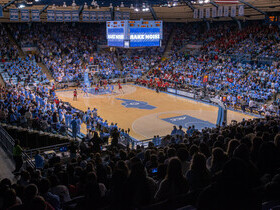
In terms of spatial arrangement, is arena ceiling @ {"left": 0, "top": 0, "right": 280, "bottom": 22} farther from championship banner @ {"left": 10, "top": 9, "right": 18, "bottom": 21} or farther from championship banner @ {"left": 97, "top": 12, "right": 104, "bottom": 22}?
championship banner @ {"left": 97, "top": 12, "right": 104, "bottom": 22}

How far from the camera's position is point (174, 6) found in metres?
41.3

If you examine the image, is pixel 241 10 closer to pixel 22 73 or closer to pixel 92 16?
pixel 92 16

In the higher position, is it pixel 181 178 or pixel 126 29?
pixel 126 29

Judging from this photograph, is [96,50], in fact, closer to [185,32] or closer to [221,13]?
[185,32]

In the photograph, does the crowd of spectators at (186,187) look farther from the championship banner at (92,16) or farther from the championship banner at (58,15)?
the championship banner at (92,16)

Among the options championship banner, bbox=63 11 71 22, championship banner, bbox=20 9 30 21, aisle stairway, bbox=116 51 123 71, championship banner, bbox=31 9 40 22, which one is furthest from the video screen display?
championship banner, bbox=20 9 30 21

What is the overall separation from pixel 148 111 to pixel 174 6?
2289cm

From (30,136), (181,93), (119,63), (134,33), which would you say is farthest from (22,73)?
(30,136)

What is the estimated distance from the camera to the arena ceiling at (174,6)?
31.0m

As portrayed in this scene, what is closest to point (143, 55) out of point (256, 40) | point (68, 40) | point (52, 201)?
point (68, 40)

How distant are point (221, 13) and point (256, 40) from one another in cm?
503

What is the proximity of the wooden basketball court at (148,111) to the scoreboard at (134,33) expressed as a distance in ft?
18.0

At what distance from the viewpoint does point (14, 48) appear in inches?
1415

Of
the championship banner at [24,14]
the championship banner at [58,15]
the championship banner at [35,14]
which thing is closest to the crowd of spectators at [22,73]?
the championship banner at [24,14]
